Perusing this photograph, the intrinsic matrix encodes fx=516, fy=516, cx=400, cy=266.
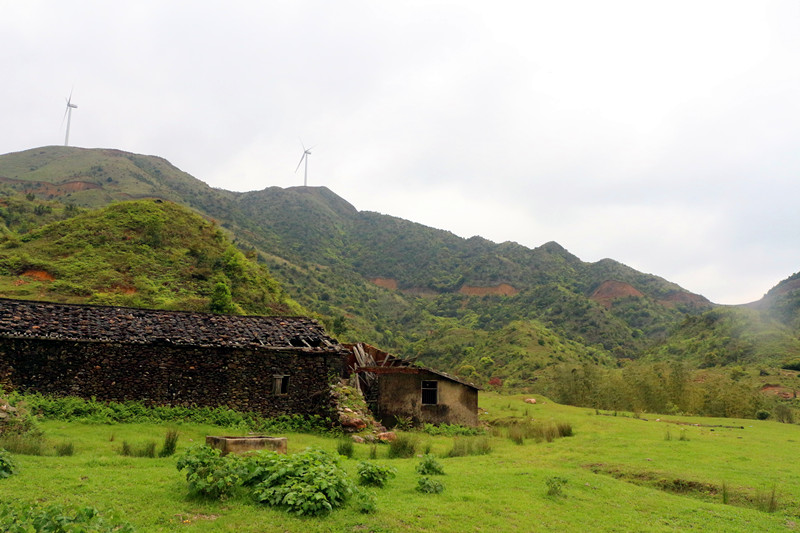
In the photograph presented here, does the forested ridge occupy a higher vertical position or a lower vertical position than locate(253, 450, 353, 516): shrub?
higher

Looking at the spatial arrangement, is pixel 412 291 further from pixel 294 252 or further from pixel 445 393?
pixel 445 393

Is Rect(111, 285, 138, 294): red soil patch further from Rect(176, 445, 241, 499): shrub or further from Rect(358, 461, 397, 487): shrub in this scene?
Rect(358, 461, 397, 487): shrub

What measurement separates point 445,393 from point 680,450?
9996 millimetres

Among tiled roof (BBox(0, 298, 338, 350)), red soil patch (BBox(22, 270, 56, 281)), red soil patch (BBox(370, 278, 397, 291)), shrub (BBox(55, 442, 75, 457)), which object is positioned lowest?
shrub (BBox(55, 442, 75, 457))

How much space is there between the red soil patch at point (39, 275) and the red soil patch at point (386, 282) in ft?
261

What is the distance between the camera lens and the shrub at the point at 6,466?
8848 mm

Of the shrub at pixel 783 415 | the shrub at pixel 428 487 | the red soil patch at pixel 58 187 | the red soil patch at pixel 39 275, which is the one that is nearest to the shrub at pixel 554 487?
the shrub at pixel 428 487

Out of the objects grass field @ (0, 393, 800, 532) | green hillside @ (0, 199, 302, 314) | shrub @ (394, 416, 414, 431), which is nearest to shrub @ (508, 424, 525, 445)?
grass field @ (0, 393, 800, 532)

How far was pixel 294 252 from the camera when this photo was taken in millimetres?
105062

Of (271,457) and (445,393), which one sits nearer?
(271,457)

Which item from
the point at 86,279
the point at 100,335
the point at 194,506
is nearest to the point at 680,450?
the point at 194,506

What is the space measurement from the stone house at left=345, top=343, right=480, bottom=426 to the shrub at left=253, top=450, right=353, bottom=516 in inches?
528

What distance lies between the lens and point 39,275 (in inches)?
1439

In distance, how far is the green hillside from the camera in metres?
35.1
